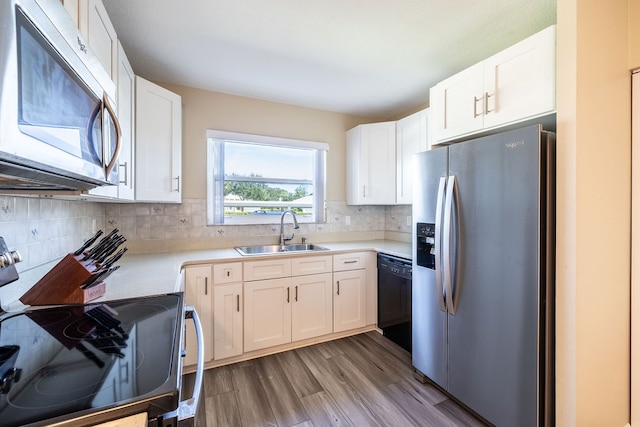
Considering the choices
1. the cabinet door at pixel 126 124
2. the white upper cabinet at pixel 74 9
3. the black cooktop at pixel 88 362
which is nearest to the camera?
the black cooktop at pixel 88 362

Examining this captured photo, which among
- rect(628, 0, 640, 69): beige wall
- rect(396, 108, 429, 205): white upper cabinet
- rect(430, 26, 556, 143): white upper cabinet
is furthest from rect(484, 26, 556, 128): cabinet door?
rect(396, 108, 429, 205): white upper cabinet

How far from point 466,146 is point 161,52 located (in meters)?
2.17

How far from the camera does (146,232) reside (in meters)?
2.36

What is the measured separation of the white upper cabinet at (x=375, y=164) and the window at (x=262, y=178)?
0.41m

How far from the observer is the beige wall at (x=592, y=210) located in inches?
48.6

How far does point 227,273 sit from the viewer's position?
83.5 inches

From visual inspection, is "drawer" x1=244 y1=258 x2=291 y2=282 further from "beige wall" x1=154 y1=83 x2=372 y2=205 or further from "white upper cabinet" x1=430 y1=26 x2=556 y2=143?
"white upper cabinet" x1=430 y1=26 x2=556 y2=143

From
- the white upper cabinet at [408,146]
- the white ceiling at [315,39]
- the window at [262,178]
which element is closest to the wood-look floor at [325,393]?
the window at [262,178]

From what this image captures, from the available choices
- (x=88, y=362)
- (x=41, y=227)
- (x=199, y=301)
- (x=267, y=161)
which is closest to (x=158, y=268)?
(x=199, y=301)

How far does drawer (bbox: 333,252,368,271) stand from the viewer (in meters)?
2.53

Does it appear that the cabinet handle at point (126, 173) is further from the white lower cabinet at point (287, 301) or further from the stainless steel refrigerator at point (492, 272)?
the stainless steel refrigerator at point (492, 272)

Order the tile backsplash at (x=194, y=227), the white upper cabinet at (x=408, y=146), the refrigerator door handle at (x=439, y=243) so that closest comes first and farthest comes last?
the refrigerator door handle at (x=439, y=243) → the tile backsplash at (x=194, y=227) → the white upper cabinet at (x=408, y=146)

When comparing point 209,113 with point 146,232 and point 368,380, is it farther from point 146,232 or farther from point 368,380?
point 368,380

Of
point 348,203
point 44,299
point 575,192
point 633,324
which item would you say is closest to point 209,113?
point 348,203
